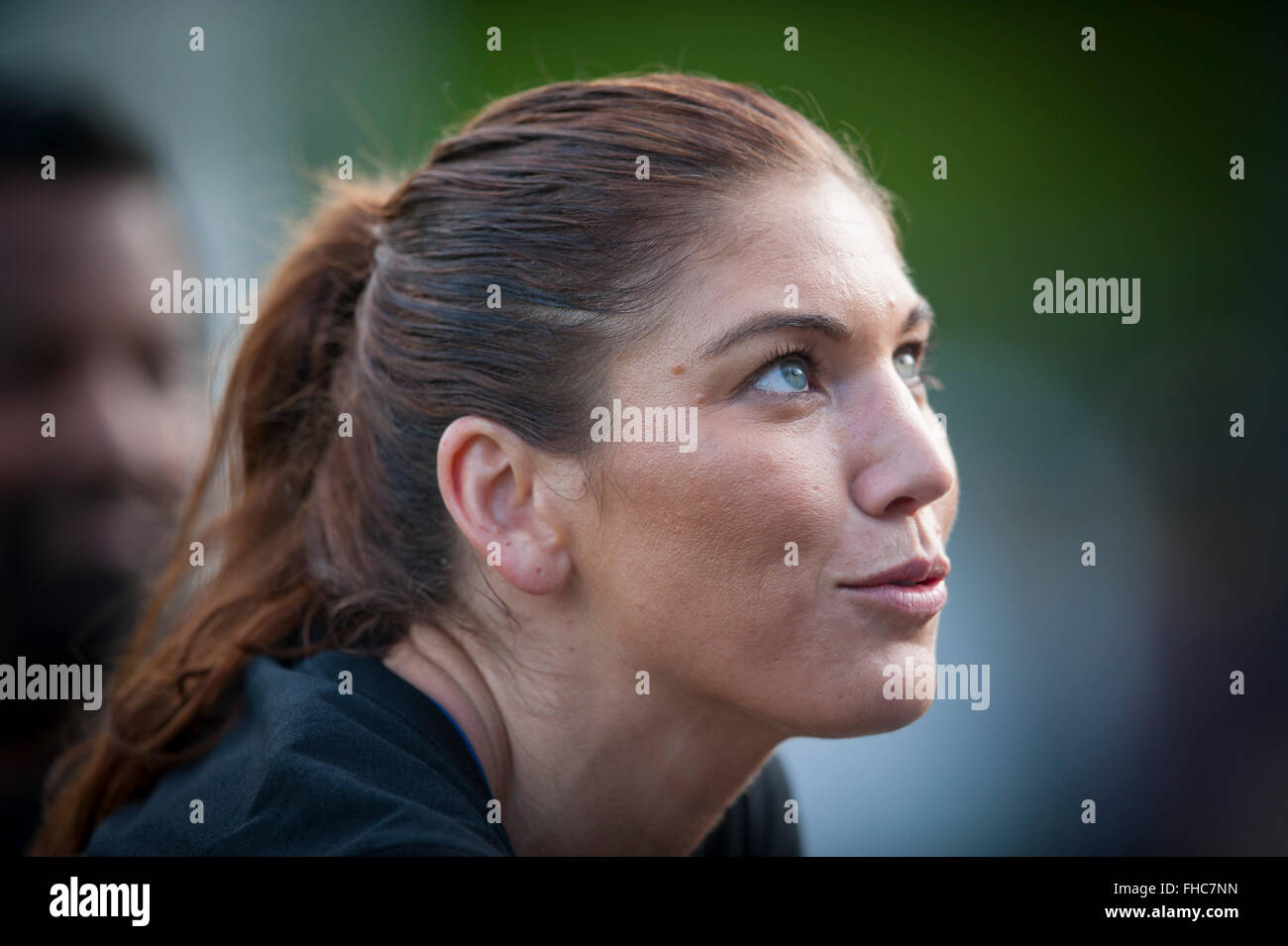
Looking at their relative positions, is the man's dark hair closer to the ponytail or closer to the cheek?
the ponytail

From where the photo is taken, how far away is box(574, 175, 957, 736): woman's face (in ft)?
5.50

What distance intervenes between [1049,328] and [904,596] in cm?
270

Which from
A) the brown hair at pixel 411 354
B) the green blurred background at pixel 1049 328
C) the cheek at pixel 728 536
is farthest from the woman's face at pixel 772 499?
the green blurred background at pixel 1049 328

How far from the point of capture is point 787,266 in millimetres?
1725

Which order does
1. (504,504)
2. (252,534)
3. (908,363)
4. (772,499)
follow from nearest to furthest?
1. (772,499)
2. (504,504)
3. (908,363)
4. (252,534)

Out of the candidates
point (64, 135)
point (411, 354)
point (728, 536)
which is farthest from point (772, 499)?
point (64, 135)

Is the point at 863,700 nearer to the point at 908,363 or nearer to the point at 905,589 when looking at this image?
the point at 905,589

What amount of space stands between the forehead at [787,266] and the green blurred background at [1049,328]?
1.46 metres

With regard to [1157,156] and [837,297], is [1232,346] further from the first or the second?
[837,297]

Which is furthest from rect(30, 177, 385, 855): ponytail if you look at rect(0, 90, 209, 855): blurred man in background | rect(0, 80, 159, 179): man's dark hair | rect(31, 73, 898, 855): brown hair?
rect(0, 80, 159, 179): man's dark hair

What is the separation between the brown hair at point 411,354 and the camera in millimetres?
1766

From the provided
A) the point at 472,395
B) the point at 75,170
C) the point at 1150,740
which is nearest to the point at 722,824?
the point at 472,395

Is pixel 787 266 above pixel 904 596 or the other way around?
above
